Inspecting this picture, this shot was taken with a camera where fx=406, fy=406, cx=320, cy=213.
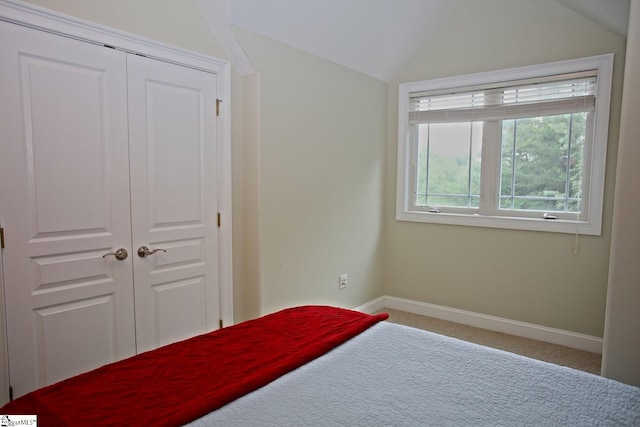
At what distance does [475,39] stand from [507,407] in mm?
3106

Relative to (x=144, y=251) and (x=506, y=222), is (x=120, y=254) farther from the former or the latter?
(x=506, y=222)

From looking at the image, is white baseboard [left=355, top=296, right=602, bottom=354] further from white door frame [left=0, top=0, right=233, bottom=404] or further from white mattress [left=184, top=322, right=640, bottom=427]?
white mattress [left=184, top=322, right=640, bottom=427]

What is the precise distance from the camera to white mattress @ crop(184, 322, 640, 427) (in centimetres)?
112

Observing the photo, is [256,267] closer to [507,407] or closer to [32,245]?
[32,245]

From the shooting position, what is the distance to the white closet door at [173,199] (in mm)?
2180

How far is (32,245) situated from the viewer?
71.6 inches

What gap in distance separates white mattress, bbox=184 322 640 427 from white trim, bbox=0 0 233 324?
131cm

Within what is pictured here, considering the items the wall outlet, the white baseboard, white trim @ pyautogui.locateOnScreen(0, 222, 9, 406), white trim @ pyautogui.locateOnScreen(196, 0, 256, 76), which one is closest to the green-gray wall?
the white baseboard

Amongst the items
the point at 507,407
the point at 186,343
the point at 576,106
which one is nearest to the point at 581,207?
the point at 576,106

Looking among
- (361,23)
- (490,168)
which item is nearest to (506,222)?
(490,168)

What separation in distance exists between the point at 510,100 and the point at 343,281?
80.1 inches

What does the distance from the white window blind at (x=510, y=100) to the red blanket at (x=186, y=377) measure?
2407 mm

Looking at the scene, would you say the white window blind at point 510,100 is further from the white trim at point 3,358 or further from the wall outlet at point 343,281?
the white trim at point 3,358

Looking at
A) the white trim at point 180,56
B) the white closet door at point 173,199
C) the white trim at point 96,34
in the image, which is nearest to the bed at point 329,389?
the white closet door at point 173,199
